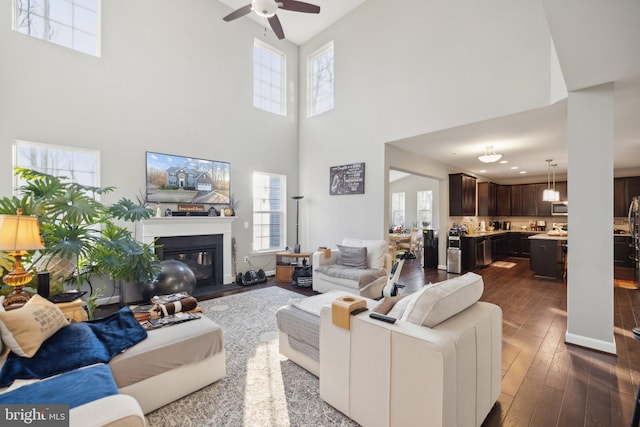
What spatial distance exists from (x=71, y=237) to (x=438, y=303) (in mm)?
3442

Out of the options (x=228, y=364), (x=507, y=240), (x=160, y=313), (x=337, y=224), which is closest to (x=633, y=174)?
(x=507, y=240)

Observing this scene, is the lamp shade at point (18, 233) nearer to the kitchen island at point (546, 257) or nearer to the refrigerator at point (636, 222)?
the kitchen island at point (546, 257)

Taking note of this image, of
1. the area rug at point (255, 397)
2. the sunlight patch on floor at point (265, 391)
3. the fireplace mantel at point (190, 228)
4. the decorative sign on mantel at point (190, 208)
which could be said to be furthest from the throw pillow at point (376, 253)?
the decorative sign on mantel at point (190, 208)

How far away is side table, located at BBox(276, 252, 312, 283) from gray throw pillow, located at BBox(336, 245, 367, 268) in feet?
4.12

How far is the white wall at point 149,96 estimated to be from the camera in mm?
3502

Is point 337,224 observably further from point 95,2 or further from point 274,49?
point 95,2

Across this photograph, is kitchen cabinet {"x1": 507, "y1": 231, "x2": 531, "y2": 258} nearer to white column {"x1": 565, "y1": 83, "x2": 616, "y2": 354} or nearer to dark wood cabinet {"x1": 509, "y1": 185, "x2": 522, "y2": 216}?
dark wood cabinet {"x1": 509, "y1": 185, "x2": 522, "y2": 216}

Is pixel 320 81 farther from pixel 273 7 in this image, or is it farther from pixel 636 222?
pixel 636 222

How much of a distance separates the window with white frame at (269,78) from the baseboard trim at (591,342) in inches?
240

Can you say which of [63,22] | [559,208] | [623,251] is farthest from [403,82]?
[623,251]

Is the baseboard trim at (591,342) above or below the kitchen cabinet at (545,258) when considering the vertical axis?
below

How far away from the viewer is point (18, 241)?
2.11 m

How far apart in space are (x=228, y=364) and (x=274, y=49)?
247 inches

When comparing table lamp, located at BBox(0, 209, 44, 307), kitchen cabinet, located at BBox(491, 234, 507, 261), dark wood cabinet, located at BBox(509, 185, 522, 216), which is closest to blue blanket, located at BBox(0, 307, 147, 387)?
table lamp, located at BBox(0, 209, 44, 307)
